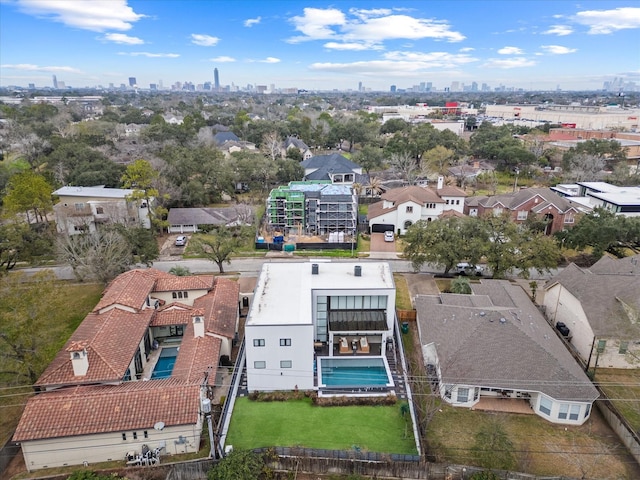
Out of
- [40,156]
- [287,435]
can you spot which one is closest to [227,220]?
[287,435]

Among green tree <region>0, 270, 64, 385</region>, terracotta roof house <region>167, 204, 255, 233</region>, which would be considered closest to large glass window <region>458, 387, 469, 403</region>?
green tree <region>0, 270, 64, 385</region>

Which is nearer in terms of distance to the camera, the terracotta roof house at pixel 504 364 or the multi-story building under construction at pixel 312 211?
the terracotta roof house at pixel 504 364

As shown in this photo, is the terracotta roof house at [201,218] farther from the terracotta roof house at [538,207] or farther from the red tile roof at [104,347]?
the terracotta roof house at [538,207]

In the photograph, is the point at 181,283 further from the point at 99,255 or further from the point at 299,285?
the point at 299,285

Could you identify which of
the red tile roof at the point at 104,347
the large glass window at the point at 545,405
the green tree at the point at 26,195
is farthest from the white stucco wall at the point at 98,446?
the green tree at the point at 26,195

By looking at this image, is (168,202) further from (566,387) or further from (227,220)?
(566,387)

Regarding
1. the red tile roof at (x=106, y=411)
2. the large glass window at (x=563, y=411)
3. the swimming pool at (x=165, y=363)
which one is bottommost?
the swimming pool at (x=165, y=363)
